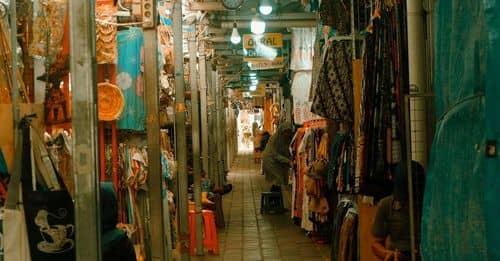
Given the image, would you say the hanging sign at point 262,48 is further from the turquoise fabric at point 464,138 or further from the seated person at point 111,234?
the turquoise fabric at point 464,138

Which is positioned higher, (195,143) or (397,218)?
(195,143)

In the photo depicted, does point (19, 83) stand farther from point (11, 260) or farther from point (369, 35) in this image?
point (369, 35)

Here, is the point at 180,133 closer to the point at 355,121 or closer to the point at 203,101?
the point at 355,121

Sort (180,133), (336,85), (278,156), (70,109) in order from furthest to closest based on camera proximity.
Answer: (278,156)
(180,133)
(336,85)
(70,109)

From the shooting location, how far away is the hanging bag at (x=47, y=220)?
3.06 meters

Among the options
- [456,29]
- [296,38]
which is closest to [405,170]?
[456,29]

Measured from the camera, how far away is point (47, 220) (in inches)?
121

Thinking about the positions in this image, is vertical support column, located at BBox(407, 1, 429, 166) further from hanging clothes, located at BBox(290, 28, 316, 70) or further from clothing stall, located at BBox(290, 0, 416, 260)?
hanging clothes, located at BBox(290, 28, 316, 70)

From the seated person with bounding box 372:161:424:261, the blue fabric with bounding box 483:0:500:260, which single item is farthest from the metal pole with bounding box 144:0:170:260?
the blue fabric with bounding box 483:0:500:260

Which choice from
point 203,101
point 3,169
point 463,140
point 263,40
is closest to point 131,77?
point 3,169

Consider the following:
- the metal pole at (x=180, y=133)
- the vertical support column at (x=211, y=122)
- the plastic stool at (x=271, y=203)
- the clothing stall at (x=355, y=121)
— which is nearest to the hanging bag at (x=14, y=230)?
the clothing stall at (x=355, y=121)

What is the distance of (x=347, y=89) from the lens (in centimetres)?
737

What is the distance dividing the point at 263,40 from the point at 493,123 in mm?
13403

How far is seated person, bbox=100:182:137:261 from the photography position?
4.66m
